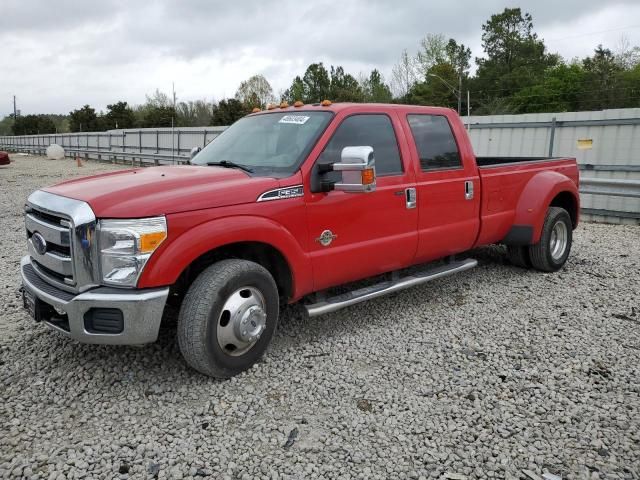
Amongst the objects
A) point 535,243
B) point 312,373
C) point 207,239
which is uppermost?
point 207,239

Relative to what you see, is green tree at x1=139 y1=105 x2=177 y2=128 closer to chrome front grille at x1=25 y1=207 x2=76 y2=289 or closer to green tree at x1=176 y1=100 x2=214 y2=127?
green tree at x1=176 y1=100 x2=214 y2=127

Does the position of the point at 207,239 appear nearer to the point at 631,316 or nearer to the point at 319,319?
the point at 319,319

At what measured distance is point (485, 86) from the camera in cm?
5081

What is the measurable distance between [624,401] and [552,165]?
3570mm

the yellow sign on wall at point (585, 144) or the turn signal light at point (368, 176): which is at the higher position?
the yellow sign on wall at point (585, 144)

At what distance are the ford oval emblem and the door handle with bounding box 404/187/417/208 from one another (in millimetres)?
2792

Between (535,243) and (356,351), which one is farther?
(535,243)

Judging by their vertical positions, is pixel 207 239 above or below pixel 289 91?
below

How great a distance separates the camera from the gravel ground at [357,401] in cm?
286

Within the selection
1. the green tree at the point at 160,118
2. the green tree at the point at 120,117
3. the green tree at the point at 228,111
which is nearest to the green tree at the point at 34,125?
the green tree at the point at 120,117

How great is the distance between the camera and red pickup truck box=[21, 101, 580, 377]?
3254mm

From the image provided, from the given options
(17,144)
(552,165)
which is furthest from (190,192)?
(17,144)

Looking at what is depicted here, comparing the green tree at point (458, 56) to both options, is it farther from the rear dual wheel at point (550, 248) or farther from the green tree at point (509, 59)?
the rear dual wheel at point (550, 248)

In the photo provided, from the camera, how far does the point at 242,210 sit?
3598 millimetres
